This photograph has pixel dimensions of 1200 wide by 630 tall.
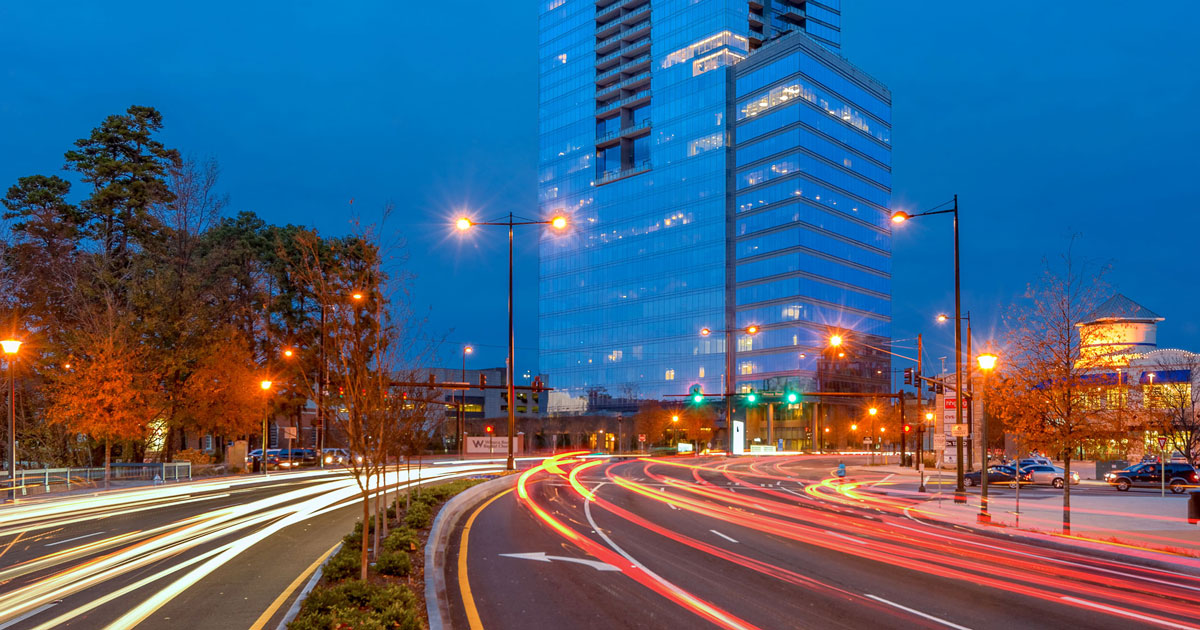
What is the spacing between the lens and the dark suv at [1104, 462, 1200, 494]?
139 ft

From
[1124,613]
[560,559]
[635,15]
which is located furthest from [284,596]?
[635,15]

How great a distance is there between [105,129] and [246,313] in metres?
15.6

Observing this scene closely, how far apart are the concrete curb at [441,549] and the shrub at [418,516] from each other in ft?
0.92

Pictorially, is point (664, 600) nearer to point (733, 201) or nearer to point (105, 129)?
point (105, 129)

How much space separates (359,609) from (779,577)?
7863mm

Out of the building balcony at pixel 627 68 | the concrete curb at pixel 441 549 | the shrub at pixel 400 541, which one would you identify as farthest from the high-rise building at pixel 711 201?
the shrub at pixel 400 541

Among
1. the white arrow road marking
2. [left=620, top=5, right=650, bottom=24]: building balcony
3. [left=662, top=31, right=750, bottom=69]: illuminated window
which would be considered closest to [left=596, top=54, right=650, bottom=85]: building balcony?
[left=620, top=5, right=650, bottom=24]: building balcony

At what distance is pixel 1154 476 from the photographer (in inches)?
1724

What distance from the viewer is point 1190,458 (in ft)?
144

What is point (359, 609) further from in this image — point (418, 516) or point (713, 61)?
point (713, 61)

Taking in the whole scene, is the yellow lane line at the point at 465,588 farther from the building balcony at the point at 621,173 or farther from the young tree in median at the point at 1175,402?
the building balcony at the point at 621,173

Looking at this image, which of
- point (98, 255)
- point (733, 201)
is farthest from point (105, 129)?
point (733, 201)

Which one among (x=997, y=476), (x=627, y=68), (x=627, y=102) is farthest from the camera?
(x=627, y=102)

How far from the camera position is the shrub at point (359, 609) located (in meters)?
9.43
